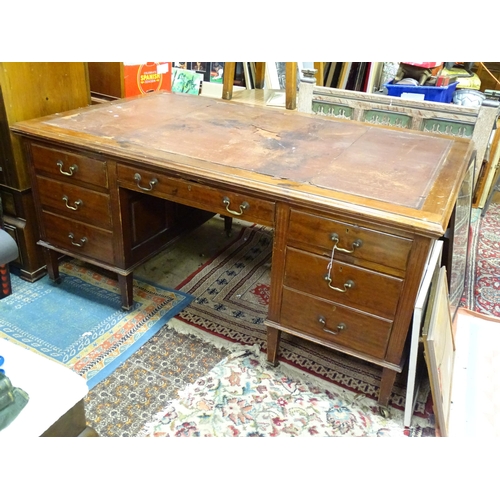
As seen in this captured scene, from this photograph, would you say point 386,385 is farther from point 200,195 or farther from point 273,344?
point 200,195

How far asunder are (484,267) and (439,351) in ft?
4.16

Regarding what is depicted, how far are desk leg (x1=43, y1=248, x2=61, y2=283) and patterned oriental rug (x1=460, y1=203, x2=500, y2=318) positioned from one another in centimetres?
187

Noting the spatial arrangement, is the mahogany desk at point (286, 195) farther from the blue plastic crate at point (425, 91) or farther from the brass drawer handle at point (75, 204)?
the blue plastic crate at point (425, 91)

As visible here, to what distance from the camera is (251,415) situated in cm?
157

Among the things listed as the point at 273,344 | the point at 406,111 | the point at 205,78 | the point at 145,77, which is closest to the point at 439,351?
the point at 273,344

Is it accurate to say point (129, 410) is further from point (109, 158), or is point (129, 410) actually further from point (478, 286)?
point (478, 286)

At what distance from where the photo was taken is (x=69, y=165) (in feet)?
5.80

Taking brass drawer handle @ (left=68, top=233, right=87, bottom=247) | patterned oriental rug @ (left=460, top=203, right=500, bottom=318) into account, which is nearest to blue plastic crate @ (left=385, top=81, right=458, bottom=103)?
patterned oriental rug @ (left=460, top=203, right=500, bottom=318)

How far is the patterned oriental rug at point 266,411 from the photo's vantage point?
152cm

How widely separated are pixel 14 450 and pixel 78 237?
1.54 metres

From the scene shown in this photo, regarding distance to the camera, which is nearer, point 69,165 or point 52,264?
point 69,165

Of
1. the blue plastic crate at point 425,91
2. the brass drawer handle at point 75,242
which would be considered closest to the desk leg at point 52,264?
the brass drawer handle at point 75,242

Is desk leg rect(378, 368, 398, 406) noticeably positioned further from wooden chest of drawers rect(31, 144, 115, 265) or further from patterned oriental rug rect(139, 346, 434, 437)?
wooden chest of drawers rect(31, 144, 115, 265)

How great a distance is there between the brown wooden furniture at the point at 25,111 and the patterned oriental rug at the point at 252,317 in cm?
73
